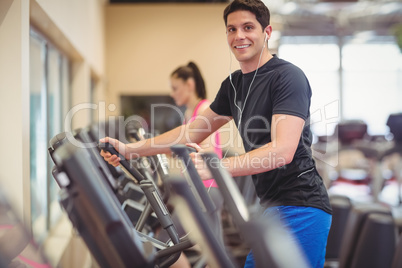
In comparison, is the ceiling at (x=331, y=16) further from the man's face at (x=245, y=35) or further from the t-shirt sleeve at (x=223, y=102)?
the man's face at (x=245, y=35)

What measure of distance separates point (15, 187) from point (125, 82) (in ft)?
18.5

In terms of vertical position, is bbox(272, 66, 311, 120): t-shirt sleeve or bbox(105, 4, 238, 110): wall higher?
bbox(105, 4, 238, 110): wall

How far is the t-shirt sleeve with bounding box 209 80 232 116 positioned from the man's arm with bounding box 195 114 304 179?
0.38 metres

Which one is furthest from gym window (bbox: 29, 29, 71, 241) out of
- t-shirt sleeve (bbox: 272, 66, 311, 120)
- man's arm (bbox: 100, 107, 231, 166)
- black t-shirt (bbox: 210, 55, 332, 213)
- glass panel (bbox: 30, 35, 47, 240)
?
t-shirt sleeve (bbox: 272, 66, 311, 120)

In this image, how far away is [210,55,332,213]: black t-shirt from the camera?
1.50 meters

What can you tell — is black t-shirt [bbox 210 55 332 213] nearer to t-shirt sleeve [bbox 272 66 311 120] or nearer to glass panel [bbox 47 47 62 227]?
t-shirt sleeve [bbox 272 66 311 120]

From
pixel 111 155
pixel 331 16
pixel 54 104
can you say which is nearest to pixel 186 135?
pixel 111 155

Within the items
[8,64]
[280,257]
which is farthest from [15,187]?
[280,257]

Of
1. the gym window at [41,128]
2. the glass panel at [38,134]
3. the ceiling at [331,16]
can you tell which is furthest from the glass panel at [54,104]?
the ceiling at [331,16]

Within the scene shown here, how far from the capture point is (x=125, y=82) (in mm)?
7598

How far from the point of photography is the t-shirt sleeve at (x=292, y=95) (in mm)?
1429

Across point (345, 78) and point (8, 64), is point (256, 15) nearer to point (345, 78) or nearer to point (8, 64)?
point (8, 64)

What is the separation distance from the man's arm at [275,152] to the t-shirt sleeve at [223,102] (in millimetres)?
384

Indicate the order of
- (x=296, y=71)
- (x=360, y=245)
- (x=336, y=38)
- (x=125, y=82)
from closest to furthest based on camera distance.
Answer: (x=296, y=71)
(x=360, y=245)
(x=125, y=82)
(x=336, y=38)
